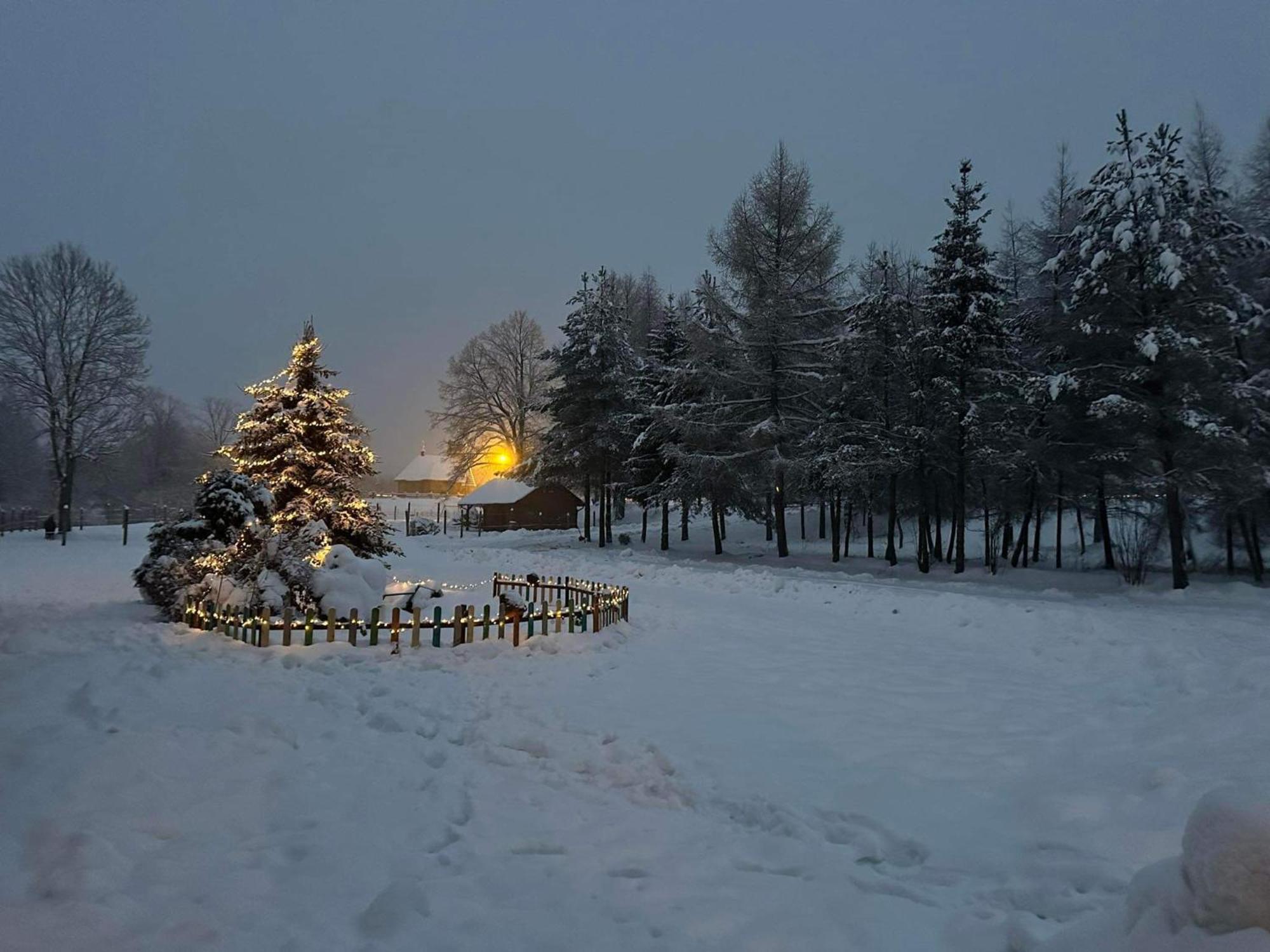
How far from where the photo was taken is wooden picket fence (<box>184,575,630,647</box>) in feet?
31.0

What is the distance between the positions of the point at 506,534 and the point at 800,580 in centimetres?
2598

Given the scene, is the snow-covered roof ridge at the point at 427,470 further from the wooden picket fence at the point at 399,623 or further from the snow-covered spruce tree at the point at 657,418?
the wooden picket fence at the point at 399,623

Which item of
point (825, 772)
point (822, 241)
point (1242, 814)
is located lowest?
point (825, 772)

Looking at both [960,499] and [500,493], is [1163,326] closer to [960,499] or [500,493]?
[960,499]

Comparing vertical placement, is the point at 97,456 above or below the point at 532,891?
above

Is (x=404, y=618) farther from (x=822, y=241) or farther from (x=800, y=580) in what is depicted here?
(x=822, y=241)

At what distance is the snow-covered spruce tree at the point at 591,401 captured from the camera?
3266cm

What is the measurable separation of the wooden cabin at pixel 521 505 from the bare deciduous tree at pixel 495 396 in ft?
10.2

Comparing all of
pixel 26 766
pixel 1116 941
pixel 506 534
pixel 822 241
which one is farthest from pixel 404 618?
pixel 506 534

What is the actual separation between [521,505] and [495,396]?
31.8ft

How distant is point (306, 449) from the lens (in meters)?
17.8

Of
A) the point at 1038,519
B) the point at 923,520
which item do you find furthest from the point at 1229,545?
the point at 923,520

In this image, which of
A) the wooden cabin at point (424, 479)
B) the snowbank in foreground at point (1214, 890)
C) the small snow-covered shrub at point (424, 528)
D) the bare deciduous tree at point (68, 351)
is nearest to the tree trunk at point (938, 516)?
the snowbank in foreground at point (1214, 890)

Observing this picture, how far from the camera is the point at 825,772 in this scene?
5543 millimetres
